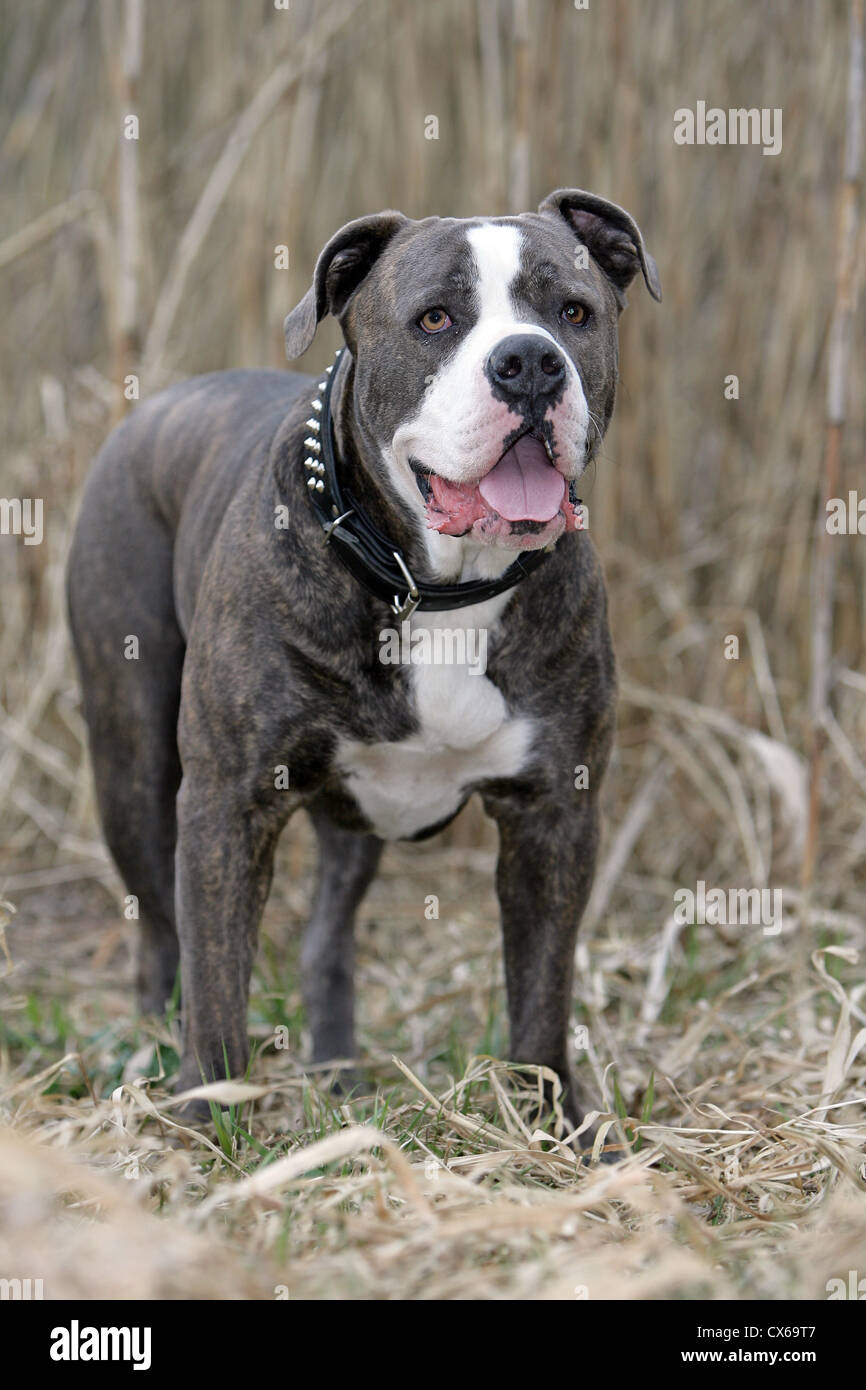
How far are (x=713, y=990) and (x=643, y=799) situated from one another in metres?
0.90

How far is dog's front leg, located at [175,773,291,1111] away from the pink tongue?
708 millimetres

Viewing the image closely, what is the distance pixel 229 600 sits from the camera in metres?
2.90

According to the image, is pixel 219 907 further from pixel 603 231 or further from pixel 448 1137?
pixel 603 231

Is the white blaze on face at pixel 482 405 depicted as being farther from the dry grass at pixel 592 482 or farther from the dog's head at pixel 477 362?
the dry grass at pixel 592 482

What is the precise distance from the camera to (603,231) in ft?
9.91

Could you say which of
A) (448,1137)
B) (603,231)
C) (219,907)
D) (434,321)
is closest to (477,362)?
(434,321)

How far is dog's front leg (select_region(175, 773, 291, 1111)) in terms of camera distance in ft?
9.42

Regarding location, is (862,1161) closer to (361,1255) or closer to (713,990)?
(361,1255)

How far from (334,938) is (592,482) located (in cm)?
120

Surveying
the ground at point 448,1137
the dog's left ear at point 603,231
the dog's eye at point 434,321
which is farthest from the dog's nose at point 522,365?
the ground at point 448,1137

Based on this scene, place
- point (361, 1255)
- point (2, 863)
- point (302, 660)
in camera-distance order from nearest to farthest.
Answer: point (361, 1255), point (302, 660), point (2, 863)

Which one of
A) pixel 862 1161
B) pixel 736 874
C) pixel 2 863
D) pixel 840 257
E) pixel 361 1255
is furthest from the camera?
pixel 2 863

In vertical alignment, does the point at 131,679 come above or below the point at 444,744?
above

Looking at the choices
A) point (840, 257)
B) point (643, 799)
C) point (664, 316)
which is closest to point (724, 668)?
point (643, 799)
